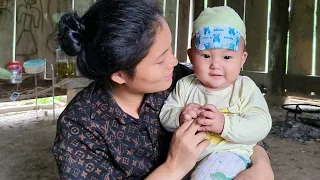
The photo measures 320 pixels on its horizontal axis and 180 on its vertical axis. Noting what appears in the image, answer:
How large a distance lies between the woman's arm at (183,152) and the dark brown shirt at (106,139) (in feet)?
0.35

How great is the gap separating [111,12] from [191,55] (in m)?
0.33

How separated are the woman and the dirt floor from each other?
1.61 m

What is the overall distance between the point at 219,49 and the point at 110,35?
0.35m

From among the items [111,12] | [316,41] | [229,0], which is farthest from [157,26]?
[229,0]

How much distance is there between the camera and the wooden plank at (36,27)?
16.5 ft

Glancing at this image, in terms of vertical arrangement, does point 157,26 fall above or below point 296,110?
above

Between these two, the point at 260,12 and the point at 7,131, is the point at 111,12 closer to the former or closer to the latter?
the point at 7,131

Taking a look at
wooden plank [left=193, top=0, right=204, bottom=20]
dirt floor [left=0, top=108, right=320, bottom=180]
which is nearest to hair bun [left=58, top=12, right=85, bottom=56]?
dirt floor [left=0, top=108, right=320, bottom=180]

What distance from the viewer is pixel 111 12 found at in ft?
3.61

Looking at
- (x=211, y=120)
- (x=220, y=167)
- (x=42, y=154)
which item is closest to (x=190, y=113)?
(x=211, y=120)

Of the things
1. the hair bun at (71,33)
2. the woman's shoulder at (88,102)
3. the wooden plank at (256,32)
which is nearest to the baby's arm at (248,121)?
the woman's shoulder at (88,102)

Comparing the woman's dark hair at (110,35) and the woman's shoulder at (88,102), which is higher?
the woman's dark hair at (110,35)

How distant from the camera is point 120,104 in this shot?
1252 millimetres

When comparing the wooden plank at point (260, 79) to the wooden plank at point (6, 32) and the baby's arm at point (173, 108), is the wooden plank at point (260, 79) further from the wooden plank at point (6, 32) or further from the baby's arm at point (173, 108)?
the baby's arm at point (173, 108)
